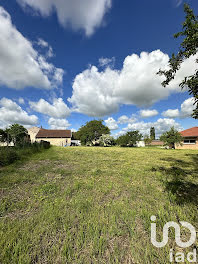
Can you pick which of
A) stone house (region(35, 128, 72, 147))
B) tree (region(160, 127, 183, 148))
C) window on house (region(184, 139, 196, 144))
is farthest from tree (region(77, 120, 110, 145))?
window on house (region(184, 139, 196, 144))

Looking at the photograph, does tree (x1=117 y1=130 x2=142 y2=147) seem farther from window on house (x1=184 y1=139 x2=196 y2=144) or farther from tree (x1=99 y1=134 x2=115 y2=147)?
Result: window on house (x1=184 y1=139 x2=196 y2=144)

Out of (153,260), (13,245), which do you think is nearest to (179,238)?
(153,260)

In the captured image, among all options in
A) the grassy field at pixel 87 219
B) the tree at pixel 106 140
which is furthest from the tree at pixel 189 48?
the tree at pixel 106 140

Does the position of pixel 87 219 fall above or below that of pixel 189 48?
below

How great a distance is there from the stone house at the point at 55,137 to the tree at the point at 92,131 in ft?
25.1

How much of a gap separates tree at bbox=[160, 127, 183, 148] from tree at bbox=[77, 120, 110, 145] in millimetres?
18433

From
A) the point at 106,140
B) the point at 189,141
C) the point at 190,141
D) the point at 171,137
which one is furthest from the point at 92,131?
the point at 190,141

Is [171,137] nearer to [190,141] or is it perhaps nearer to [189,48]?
[190,141]

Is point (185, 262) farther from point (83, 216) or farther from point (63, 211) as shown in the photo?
point (63, 211)

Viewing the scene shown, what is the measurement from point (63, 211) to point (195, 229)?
2.40 meters

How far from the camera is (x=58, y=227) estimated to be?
1866 mm

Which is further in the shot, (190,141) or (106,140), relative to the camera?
(106,140)

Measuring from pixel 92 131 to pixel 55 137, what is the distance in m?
15.7

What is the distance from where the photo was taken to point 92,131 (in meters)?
35.9
